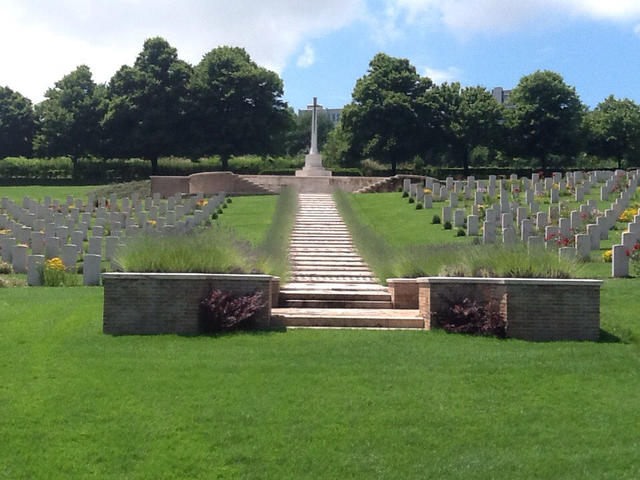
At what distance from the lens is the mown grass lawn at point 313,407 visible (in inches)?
212

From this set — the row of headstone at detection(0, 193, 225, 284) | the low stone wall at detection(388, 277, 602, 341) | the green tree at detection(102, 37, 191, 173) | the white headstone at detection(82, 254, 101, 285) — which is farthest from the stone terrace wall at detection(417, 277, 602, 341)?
the green tree at detection(102, 37, 191, 173)

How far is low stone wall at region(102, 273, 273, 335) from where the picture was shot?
8.66 meters

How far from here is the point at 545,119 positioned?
183ft

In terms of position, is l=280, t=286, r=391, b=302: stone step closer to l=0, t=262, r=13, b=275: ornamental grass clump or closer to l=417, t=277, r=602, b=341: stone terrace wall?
l=417, t=277, r=602, b=341: stone terrace wall

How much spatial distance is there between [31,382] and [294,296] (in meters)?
4.75

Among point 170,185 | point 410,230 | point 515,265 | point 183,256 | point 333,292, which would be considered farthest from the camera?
point 170,185

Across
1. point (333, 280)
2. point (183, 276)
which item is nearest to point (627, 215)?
point (333, 280)

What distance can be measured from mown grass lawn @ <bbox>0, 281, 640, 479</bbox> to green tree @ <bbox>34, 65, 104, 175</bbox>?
2062 inches

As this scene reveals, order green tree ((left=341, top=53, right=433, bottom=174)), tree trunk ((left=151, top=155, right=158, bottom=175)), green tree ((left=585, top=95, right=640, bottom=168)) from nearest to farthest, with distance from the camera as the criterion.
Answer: green tree ((left=341, top=53, right=433, bottom=174))
tree trunk ((left=151, top=155, right=158, bottom=175))
green tree ((left=585, top=95, right=640, bottom=168))

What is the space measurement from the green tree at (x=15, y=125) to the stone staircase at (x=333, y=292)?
52.8m

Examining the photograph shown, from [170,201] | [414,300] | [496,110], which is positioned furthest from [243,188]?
[414,300]

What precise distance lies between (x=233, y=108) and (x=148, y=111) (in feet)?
20.3

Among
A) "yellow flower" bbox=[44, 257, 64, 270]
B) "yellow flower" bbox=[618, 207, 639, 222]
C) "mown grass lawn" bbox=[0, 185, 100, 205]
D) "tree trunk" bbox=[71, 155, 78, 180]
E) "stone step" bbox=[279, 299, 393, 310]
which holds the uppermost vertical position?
"tree trunk" bbox=[71, 155, 78, 180]

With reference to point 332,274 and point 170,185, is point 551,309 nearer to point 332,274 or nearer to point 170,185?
point 332,274
